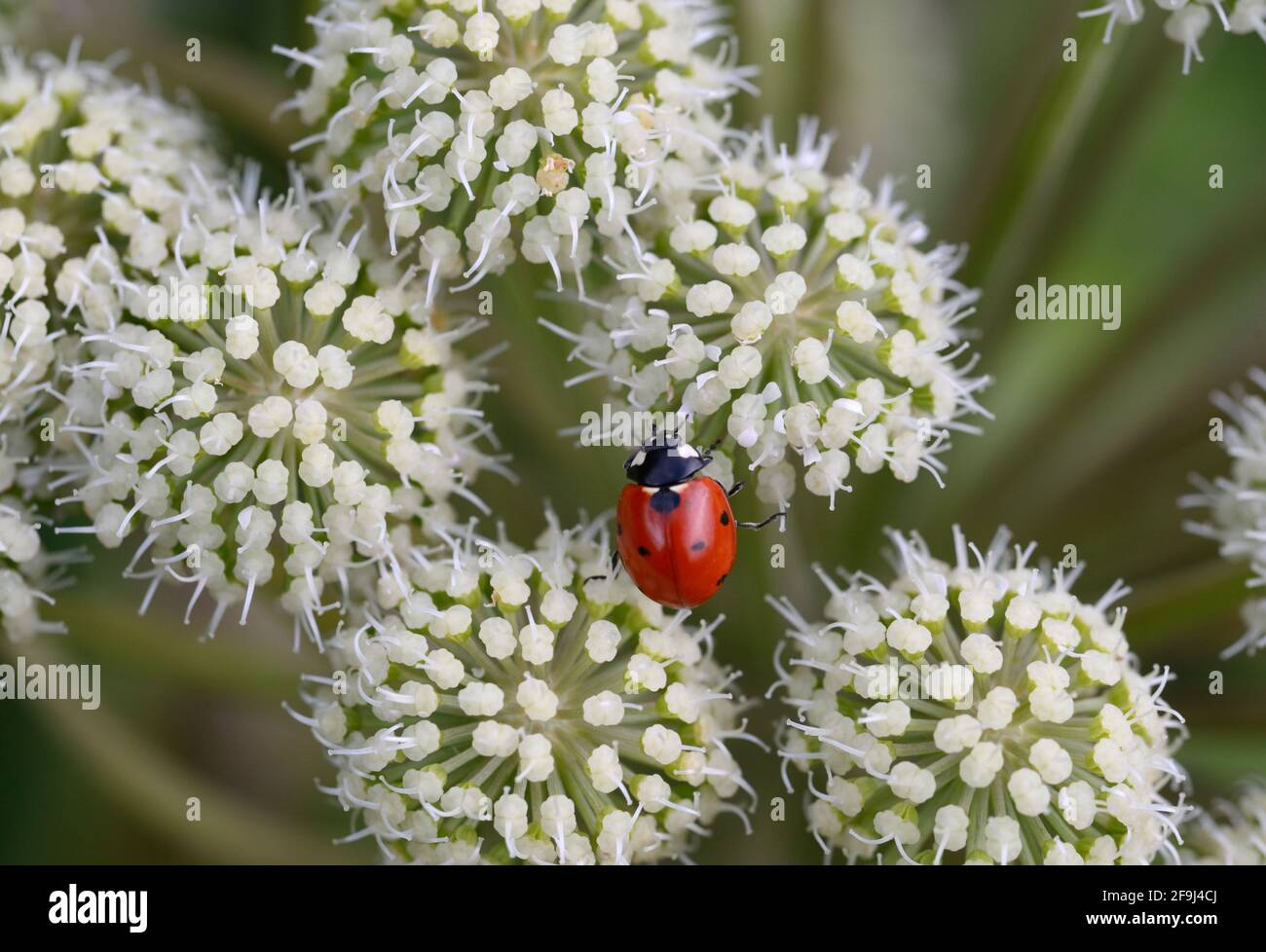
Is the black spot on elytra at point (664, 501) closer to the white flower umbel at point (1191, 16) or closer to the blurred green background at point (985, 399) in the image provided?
the blurred green background at point (985, 399)

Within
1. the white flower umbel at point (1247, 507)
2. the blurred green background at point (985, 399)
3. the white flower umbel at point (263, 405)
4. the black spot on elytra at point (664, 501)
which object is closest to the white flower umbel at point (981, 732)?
the black spot on elytra at point (664, 501)

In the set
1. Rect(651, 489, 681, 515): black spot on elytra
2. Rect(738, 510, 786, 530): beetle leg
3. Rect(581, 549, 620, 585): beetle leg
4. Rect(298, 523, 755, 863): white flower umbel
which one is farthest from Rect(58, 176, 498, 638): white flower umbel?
Rect(738, 510, 786, 530): beetle leg

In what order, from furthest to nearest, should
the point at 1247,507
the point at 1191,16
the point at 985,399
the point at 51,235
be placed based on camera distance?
the point at 985,399
the point at 1247,507
the point at 1191,16
the point at 51,235

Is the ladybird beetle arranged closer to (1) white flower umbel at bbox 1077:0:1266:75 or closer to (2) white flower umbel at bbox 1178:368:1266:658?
(2) white flower umbel at bbox 1178:368:1266:658

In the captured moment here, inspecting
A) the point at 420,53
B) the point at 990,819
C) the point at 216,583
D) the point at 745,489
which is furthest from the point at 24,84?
the point at 990,819

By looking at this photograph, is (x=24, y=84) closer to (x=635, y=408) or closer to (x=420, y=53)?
(x=420, y=53)

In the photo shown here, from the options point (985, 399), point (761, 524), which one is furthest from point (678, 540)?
point (985, 399)

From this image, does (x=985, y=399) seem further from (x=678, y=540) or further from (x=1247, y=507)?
(x=678, y=540)
